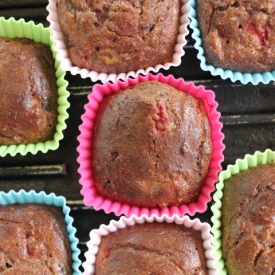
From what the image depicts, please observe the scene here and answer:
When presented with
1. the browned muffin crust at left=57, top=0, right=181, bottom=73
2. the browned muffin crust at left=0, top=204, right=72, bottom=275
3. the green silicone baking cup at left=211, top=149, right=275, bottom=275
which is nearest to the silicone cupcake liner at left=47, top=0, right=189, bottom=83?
the browned muffin crust at left=57, top=0, right=181, bottom=73

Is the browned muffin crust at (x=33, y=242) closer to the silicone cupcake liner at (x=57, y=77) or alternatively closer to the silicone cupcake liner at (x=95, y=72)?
the silicone cupcake liner at (x=57, y=77)

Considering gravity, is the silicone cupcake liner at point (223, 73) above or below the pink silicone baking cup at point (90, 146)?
above

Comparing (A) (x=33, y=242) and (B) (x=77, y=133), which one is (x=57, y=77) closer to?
(B) (x=77, y=133)

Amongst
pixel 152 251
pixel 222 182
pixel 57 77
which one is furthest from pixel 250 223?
pixel 57 77

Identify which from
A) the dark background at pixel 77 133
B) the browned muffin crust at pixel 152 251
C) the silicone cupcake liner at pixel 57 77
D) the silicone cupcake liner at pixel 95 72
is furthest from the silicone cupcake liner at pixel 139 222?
the silicone cupcake liner at pixel 95 72

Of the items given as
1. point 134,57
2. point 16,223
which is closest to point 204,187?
point 134,57
